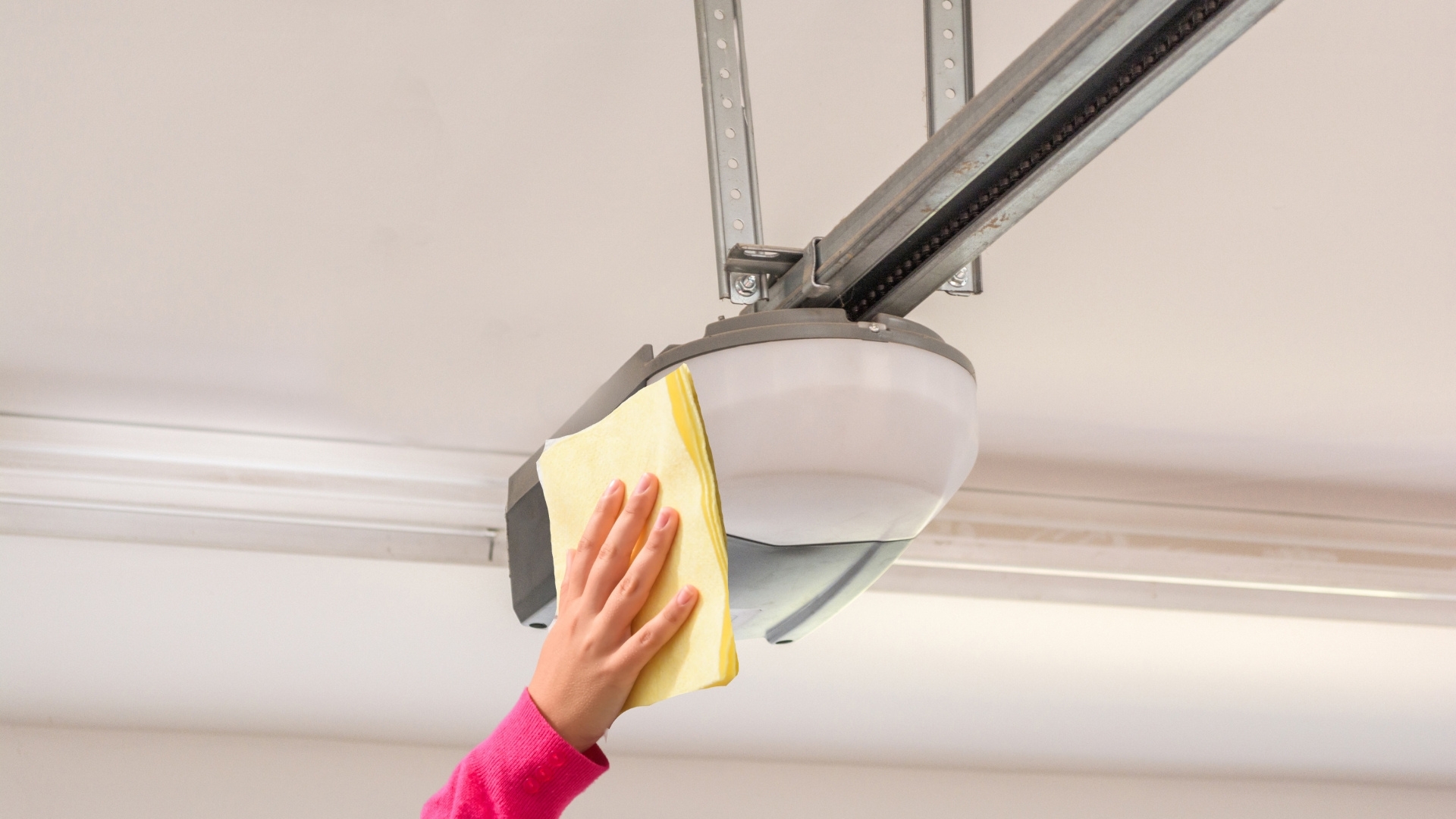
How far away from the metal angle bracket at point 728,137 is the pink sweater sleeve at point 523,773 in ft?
1.19

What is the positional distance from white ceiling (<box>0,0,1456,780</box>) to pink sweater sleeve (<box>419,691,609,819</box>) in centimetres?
62

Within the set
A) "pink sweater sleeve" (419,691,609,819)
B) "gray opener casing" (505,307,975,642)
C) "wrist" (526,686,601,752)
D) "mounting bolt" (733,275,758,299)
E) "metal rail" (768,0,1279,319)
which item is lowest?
"pink sweater sleeve" (419,691,609,819)

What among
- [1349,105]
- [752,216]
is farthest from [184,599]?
[1349,105]

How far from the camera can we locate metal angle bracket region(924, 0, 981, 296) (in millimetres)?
893

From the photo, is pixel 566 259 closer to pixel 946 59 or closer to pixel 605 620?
pixel 946 59

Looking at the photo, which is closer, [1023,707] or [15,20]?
[15,20]

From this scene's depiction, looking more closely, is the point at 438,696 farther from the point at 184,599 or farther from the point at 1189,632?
the point at 1189,632

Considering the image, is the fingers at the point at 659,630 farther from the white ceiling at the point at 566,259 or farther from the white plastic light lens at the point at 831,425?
the white ceiling at the point at 566,259

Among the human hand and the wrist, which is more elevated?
the human hand

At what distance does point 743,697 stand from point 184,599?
1040 millimetres

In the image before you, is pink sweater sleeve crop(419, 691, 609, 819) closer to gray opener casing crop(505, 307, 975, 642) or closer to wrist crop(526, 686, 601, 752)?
wrist crop(526, 686, 601, 752)

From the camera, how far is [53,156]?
1.18 m

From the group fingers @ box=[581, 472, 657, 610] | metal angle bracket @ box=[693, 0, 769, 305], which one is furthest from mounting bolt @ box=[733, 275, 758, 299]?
fingers @ box=[581, 472, 657, 610]

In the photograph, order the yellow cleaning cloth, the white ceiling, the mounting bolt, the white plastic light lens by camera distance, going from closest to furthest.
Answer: the yellow cleaning cloth, the white plastic light lens, the mounting bolt, the white ceiling
